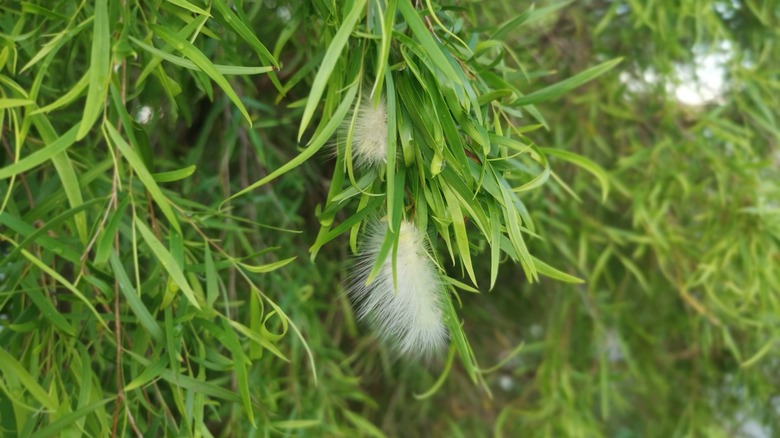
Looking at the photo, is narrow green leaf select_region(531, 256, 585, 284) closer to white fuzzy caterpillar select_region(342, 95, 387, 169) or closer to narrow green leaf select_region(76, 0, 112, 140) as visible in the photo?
white fuzzy caterpillar select_region(342, 95, 387, 169)

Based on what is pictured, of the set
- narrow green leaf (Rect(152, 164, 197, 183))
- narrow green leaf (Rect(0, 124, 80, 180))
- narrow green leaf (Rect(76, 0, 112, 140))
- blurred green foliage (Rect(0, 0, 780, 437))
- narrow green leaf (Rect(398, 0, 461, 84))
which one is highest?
narrow green leaf (Rect(76, 0, 112, 140))

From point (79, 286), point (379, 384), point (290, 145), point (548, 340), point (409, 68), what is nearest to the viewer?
point (409, 68)

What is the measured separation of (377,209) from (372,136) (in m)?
0.07

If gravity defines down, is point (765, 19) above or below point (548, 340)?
above

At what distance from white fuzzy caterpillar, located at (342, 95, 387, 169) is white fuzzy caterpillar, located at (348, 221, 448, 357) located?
4cm

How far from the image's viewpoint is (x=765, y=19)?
1.07 metres

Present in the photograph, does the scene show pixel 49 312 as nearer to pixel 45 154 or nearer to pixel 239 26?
pixel 45 154

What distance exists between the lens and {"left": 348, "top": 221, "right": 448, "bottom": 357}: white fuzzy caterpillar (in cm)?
49

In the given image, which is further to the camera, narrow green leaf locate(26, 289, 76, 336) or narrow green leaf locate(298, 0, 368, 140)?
narrow green leaf locate(26, 289, 76, 336)

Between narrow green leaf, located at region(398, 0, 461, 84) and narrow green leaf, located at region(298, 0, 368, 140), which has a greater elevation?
narrow green leaf, located at region(298, 0, 368, 140)

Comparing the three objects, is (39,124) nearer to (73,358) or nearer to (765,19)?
(73,358)

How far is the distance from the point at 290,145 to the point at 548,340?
46 centimetres

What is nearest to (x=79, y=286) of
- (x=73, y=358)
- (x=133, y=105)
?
(x=73, y=358)

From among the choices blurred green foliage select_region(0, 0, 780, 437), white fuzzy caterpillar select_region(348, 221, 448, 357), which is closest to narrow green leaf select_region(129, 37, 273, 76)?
blurred green foliage select_region(0, 0, 780, 437)
